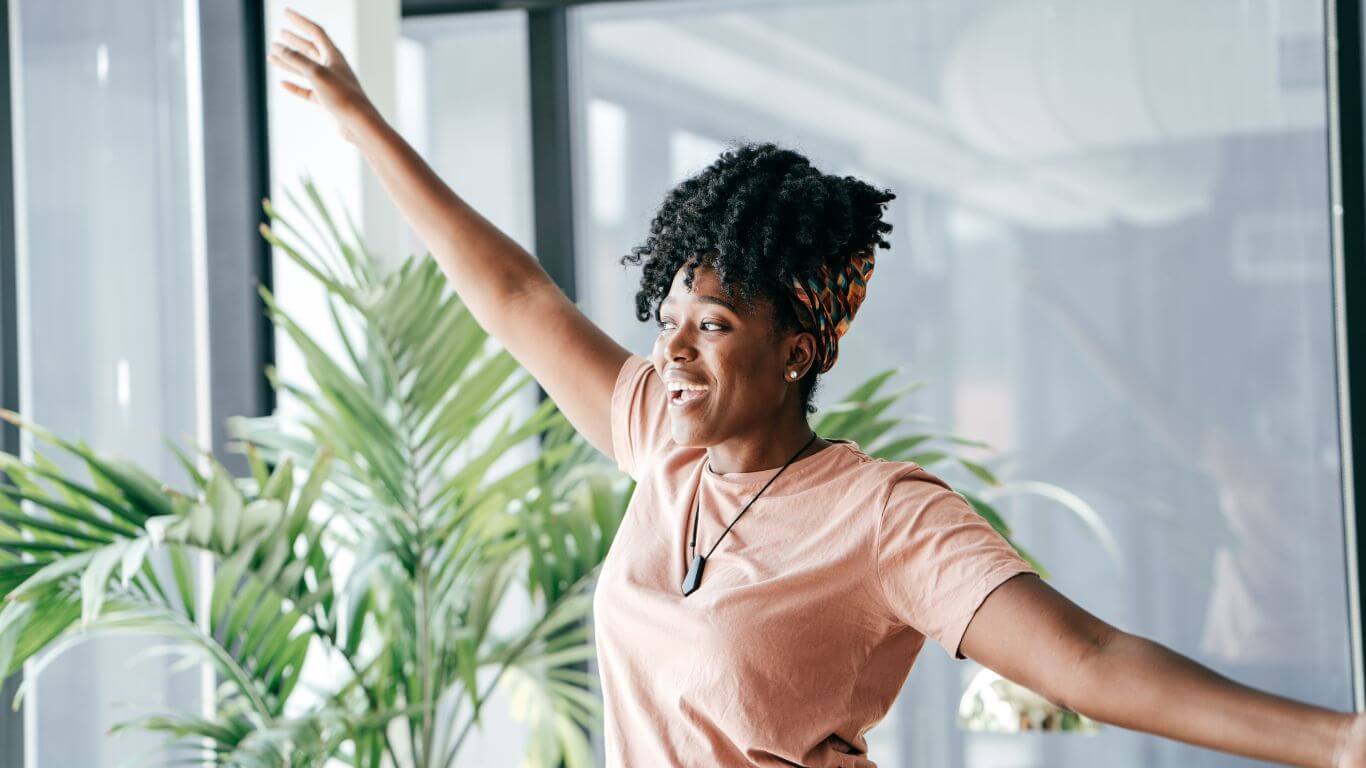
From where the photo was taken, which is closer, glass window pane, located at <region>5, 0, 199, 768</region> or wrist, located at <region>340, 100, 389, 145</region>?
wrist, located at <region>340, 100, 389, 145</region>

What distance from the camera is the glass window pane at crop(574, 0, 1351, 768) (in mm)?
2645

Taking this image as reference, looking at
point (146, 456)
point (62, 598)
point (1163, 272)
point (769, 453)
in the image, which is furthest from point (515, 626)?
point (769, 453)

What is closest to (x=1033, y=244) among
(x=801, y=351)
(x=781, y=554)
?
(x=801, y=351)

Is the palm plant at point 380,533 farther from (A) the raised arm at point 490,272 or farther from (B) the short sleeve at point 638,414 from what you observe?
(B) the short sleeve at point 638,414

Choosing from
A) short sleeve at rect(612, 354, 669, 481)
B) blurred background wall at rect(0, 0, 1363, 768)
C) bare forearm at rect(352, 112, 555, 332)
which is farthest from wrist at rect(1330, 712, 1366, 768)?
blurred background wall at rect(0, 0, 1363, 768)

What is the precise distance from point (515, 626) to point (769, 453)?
190 cm

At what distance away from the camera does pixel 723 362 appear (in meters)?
1.10

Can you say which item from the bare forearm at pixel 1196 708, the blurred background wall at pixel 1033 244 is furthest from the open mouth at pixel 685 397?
the blurred background wall at pixel 1033 244

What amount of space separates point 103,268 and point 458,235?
3.97ft

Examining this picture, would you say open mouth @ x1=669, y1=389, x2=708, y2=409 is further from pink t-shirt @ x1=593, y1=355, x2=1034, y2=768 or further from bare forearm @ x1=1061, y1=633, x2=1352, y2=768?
bare forearm @ x1=1061, y1=633, x2=1352, y2=768

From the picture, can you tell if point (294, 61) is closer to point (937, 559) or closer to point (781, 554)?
point (781, 554)

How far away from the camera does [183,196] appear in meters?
2.58

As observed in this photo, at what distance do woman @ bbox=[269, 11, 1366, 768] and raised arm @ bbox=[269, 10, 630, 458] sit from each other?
0.06 metres

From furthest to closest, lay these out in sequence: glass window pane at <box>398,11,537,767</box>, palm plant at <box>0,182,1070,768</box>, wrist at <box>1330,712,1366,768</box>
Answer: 1. glass window pane at <box>398,11,537,767</box>
2. palm plant at <box>0,182,1070,768</box>
3. wrist at <box>1330,712,1366,768</box>
